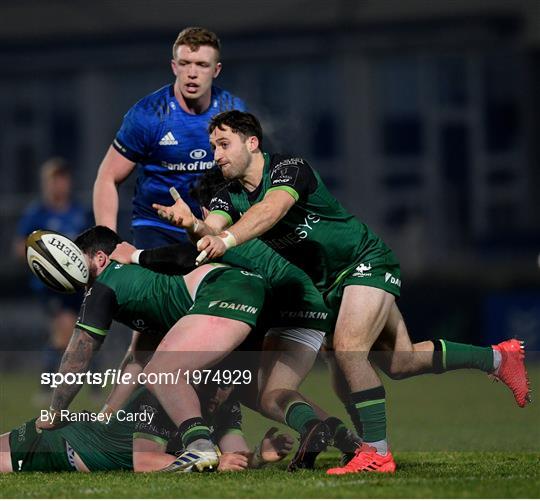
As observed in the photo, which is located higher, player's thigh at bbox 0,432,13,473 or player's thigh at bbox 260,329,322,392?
player's thigh at bbox 260,329,322,392

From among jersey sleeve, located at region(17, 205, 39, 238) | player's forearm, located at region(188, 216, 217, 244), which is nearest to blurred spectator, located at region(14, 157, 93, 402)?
jersey sleeve, located at region(17, 205, 39, 238)

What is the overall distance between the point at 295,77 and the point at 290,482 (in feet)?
73.7

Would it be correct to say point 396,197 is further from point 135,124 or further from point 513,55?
point 135,124

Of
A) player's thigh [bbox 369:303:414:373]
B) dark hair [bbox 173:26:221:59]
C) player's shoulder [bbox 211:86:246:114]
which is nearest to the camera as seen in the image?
player's thigh [bbox 369:303:414:373]

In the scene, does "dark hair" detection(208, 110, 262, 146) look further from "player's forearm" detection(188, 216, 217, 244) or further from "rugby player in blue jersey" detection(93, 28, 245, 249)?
"rugby player in blue jersey" detection(93, 28, 245, 249)

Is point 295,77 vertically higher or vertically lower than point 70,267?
higher

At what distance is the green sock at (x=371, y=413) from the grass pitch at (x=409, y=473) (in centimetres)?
24

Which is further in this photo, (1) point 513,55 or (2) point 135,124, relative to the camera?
(1) point 513,55

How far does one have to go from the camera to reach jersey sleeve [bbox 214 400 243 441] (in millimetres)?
7625

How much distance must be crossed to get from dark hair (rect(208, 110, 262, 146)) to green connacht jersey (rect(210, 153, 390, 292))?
7.5 inches

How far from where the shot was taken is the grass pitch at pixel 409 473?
20.0 feet

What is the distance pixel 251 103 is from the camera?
1053 inches

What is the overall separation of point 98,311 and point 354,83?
21.5m

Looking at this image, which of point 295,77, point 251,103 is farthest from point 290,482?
point 295,77
